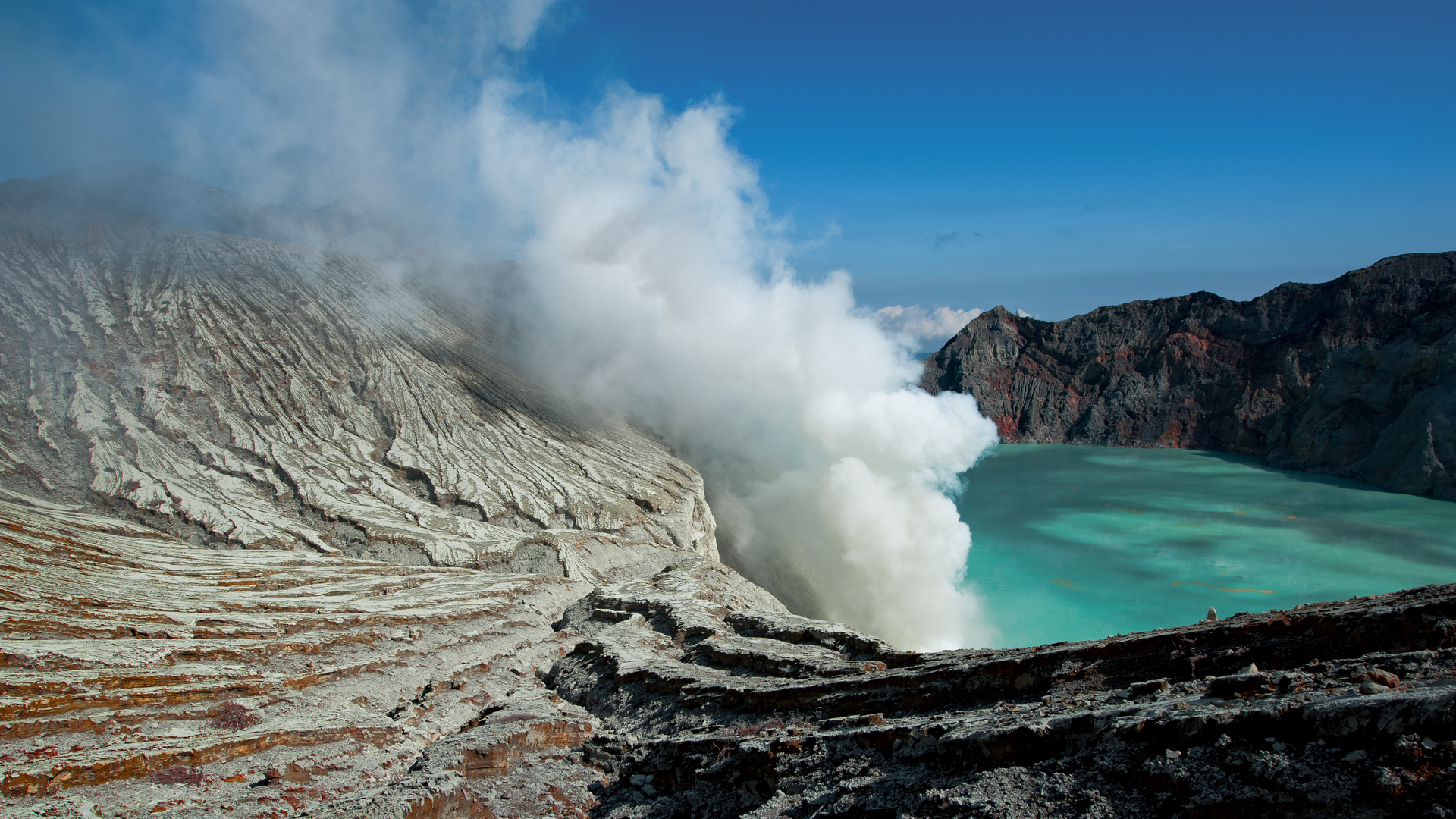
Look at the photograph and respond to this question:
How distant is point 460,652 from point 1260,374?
413 feet

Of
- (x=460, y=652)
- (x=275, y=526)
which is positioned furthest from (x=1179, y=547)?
(x=275, y=526)

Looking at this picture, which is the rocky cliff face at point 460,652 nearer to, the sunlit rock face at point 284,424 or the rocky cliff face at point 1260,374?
the sunlit rock face at point 284,424

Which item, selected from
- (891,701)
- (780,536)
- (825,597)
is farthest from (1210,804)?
(780,536)

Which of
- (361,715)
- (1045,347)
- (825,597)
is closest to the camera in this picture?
(361,715)

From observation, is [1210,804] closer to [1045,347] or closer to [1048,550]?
[1048,550]

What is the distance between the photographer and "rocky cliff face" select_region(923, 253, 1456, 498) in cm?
7306

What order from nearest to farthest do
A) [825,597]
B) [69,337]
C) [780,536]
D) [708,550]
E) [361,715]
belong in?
[361,715] → [69,337] → [708,550] → [825,597] → [780,536]

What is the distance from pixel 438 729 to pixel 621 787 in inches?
192

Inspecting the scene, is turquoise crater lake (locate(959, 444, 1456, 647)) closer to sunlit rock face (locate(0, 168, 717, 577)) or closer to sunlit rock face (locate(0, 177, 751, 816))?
sunlit rock face (locate(0, 177, 751, 816))

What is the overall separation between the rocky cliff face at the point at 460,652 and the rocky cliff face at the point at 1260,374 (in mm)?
83380

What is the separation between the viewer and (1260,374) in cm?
10531

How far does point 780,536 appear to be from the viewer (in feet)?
151

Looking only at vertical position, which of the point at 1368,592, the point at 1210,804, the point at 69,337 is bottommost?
the point at 1368,592

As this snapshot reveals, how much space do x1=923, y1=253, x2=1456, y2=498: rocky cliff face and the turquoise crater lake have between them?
22.3ft
